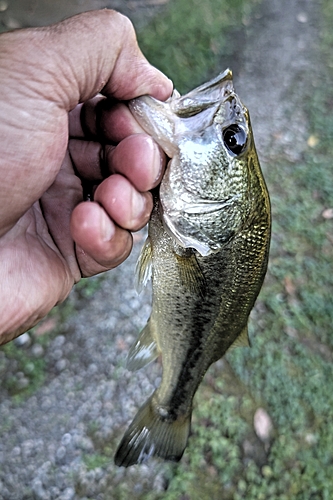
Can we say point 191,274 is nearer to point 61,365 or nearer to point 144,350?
point 144,350

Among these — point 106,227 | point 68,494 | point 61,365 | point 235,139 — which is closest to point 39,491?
point 68,494

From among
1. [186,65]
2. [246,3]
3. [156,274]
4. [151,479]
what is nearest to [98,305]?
[151,479]

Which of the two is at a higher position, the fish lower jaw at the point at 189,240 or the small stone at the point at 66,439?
the fish lower jaw at the point at 189,240

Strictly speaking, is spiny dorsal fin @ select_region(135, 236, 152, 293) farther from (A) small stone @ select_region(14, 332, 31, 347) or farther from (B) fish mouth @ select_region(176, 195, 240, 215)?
(A) small stone @ select_region(14, 332, 31, 347)

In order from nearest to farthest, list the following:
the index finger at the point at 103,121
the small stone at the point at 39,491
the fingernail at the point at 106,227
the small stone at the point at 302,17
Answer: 1. the fingernail at the point at 106,227
2. the index finger at the point at 103,121
3. the small stone at the point at 39,491
4. the small stone at the point at 302,17

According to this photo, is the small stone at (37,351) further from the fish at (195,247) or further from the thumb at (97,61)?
the thumb at (97,61)

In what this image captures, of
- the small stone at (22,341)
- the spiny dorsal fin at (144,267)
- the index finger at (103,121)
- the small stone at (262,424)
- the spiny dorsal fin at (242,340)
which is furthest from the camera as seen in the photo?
the small stone at (22,341)

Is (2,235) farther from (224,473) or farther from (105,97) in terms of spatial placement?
(224,473)

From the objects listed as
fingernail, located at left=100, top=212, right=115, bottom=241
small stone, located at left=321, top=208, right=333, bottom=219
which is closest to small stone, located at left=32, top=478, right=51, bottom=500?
fingernail, located at left=100, top=212, right=115, bottom=241

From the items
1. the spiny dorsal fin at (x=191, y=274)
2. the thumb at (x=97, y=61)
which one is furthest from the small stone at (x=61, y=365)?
the thumb at (x=97, y=61)
